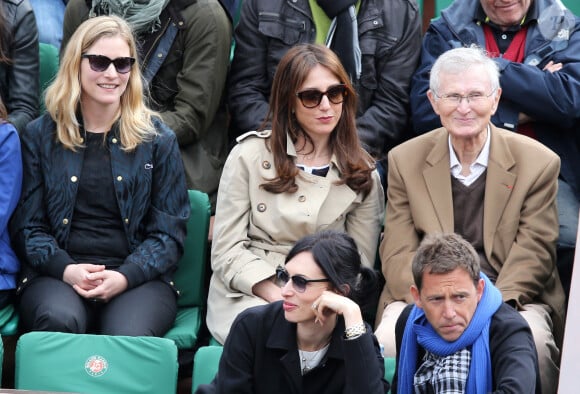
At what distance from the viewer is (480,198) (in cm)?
484

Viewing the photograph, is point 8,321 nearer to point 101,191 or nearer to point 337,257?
point 101,191

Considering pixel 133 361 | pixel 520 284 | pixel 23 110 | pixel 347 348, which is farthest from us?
pixel 23 110

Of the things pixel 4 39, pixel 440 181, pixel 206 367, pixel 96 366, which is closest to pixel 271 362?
pixel 206 367

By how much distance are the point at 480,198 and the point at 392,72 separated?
1.00 m

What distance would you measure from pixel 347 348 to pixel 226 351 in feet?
1.33

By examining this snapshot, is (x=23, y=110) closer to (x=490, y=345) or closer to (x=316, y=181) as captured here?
(x=316, y=181)

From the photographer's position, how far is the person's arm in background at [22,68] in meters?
5.46

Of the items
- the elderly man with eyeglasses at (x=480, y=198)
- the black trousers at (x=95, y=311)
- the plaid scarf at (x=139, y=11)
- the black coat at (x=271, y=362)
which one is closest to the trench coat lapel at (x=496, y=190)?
the elderly man with eyeglasses at (x=480, y=198)

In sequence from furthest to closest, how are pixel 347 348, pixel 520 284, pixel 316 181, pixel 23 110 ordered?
pixel 23 110, pixel 316 181, pixel 520 284, pixel 347 348

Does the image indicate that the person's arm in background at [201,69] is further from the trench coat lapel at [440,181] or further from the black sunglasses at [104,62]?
the trench coat lapel at [440,181]

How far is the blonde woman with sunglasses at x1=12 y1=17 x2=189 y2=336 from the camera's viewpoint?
4.86 m

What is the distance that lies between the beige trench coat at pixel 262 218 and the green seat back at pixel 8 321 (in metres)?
0.78

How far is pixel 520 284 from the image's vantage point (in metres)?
4.63

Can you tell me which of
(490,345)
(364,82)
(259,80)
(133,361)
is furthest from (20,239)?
(490,345)
